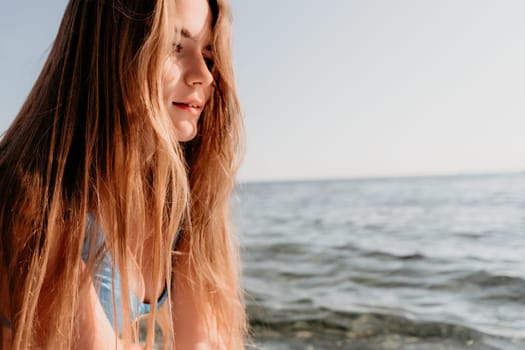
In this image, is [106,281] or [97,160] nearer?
[97,160]

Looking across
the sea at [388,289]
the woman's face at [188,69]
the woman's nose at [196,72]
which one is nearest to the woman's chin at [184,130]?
the woman's face at [188,69]

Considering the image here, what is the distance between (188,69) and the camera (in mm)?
1996

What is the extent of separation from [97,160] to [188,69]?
0.48 metres

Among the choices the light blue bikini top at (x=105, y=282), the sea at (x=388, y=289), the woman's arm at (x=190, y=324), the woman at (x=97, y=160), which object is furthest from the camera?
the sea at (x=388, y=289)

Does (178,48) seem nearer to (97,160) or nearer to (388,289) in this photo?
(97,160)

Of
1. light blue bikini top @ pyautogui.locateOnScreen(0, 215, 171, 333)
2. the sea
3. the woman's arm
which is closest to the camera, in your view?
light blue bikini top @ pyautogui.locateOnScreen(0, 215, 171, 333)

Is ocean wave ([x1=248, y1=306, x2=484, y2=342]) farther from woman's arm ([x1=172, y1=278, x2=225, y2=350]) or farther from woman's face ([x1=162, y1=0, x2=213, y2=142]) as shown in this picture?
woman's face ([x1=162, y1=0, x2=213, y2=142])

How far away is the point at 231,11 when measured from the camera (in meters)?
2.18

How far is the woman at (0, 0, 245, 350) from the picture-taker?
1.71 metres

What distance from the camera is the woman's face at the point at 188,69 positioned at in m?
1.95

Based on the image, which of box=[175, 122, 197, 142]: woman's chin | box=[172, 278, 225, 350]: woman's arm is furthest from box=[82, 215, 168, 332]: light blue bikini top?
box=[175, 122, 197, 142]: woman's chin

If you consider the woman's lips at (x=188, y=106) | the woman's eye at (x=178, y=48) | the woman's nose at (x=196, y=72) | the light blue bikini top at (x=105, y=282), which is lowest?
the light blue bikini top at (x=105, y=282)

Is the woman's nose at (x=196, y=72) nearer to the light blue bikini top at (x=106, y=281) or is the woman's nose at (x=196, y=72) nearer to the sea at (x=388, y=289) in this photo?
the light blue bikini top at (x=106, y=281)

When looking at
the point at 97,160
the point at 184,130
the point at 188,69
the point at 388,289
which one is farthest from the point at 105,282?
the point at 388,289
